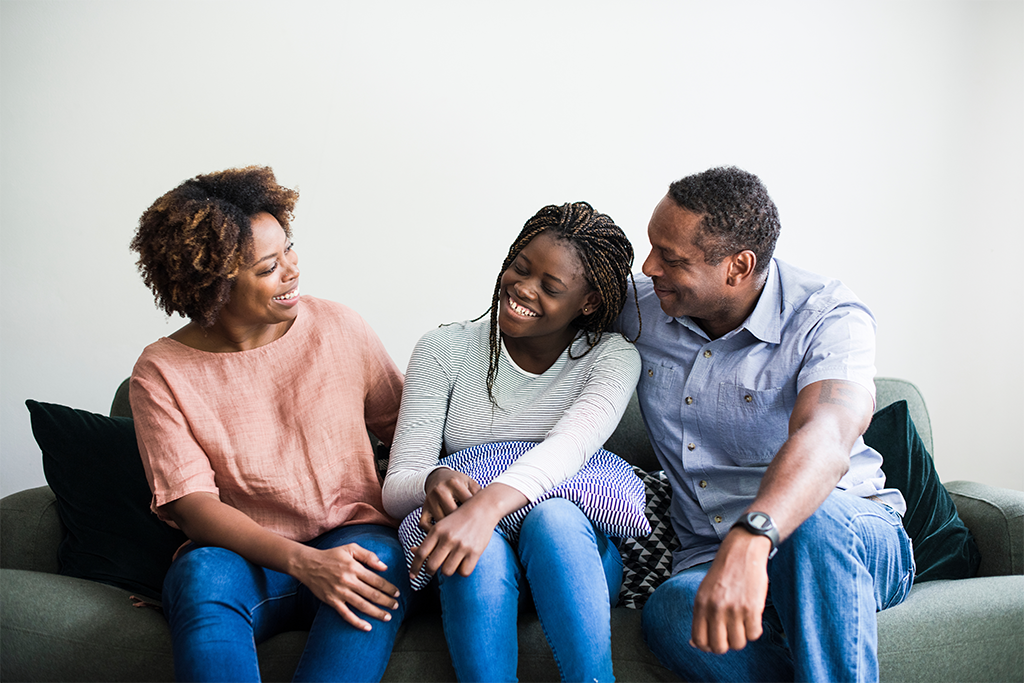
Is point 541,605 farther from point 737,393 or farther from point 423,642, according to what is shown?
point 737,393

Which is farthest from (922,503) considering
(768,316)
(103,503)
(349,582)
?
(103,503)

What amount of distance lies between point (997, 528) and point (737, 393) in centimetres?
68

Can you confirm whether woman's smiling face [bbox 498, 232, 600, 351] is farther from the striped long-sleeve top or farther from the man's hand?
the man's hand

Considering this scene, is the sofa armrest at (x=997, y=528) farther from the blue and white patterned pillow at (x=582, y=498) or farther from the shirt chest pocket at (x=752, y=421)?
the blue and white patterned pillow at (x=582, y=498)

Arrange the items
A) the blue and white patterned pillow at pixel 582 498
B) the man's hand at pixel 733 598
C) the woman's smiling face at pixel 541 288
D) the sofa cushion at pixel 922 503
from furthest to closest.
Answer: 1. the sofa cushion at pixel 922 503
2. the woman's smiling face at pixel 541 288
3. the blue and white patterned pillow at pixel 582 498
4. the man's hand at pixel 733 598

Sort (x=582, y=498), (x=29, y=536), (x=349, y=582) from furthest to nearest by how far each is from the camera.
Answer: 1. (x=29, y=536)
2. (x=582, y=498)
3. (x=349, y=582)

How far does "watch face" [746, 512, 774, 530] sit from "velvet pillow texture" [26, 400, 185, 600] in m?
1.17

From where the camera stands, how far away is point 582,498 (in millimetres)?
1349

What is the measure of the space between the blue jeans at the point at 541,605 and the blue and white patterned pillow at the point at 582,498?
0.06m

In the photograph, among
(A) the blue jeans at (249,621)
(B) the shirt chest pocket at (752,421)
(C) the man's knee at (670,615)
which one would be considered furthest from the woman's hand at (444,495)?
(B) the shirt chest pocket at (752,421)

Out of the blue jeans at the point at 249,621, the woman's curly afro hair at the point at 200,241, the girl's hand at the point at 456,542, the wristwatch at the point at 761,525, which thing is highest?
the woman's curly afro hair at the point at 200,241

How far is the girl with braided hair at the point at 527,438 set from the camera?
1.20 m

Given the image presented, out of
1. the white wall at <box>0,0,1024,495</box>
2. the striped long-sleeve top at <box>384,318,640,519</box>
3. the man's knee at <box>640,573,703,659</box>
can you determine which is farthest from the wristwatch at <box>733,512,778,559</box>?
the white wall at <box>0,0,1024,495</box>

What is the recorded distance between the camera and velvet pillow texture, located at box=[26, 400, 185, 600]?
1.53 m
